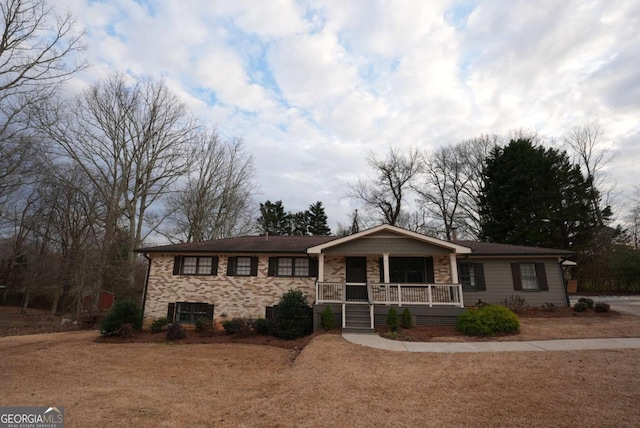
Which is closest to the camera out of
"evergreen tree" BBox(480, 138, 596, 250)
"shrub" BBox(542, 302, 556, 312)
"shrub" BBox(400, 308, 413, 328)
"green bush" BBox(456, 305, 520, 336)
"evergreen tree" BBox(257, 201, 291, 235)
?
"green bush" BBox(456, 305, 520, 336)

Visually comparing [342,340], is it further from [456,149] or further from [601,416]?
[456,149]

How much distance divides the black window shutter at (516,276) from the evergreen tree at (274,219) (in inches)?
1182

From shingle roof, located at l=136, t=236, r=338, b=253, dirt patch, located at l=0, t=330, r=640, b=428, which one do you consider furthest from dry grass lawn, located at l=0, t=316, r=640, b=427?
shingle roof, located at l=136, t=236, r=338, b=253

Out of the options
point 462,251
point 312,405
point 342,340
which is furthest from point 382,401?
point 462,251

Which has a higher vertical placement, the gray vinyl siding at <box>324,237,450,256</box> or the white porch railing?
the gray vinyl siding at <box>324,237,450,256</box>

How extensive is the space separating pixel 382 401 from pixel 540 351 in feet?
19.0

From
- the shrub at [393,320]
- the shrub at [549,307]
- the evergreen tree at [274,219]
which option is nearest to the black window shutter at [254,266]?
the shrub at [393,320]

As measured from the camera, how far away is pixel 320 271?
13.5 metres

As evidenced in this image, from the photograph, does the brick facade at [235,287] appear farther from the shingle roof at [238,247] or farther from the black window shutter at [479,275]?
the black window shutter at [479,275]

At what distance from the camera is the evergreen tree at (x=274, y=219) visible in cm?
4100

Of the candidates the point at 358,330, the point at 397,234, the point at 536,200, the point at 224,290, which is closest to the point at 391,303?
the point at 358,330

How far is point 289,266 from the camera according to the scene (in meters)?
14.7

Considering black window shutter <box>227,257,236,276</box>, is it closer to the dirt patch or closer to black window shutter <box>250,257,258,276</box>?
black window shutter <box>250,257,258,276</box>

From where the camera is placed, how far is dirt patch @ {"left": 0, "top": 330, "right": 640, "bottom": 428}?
464 centimetres
